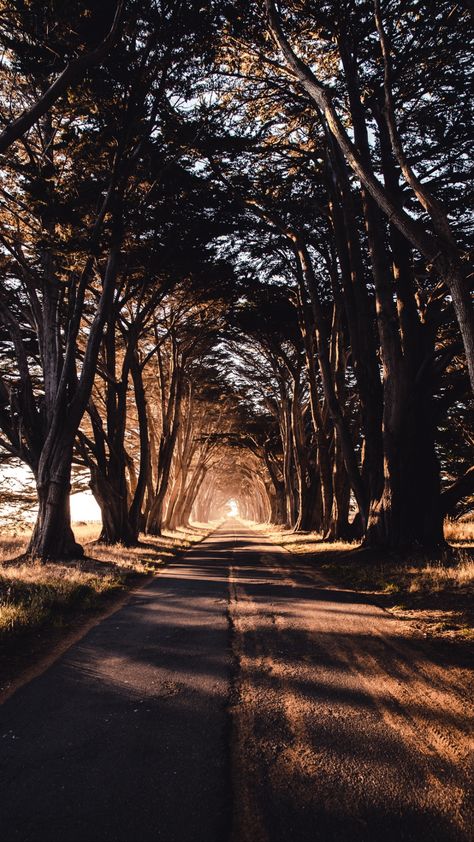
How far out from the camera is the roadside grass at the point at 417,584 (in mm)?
5371

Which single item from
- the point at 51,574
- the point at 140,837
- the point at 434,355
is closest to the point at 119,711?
the point at 140,837

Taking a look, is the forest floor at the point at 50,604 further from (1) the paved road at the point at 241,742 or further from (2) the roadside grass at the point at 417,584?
(2) the roadside grass at the point at 417,584

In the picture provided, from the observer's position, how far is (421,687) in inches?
140

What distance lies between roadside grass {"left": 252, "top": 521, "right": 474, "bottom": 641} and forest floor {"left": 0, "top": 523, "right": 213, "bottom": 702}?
12.8ft

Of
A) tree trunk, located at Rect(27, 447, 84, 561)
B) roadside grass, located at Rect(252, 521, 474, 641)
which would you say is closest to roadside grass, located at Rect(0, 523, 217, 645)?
tree trunk, located at Rect(27, 447, 84, 561)

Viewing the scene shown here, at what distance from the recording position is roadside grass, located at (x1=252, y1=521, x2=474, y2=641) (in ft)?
17.6

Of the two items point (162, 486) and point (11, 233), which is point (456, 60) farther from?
point (162, 486)

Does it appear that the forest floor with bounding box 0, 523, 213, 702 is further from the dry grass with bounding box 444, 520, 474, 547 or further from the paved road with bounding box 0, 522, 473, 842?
the dry grass with bounding box 444, 520, 474, 547

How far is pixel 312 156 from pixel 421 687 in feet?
39.2

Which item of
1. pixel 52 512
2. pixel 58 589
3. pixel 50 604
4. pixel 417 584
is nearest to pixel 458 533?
pixel 417 584

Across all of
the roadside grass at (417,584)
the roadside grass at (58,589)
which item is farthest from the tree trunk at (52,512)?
the roadside grass at (417,584)

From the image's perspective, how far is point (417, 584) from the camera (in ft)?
23.7

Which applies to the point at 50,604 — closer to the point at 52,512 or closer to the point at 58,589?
the point at 58,589

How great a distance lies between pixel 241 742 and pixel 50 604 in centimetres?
426
